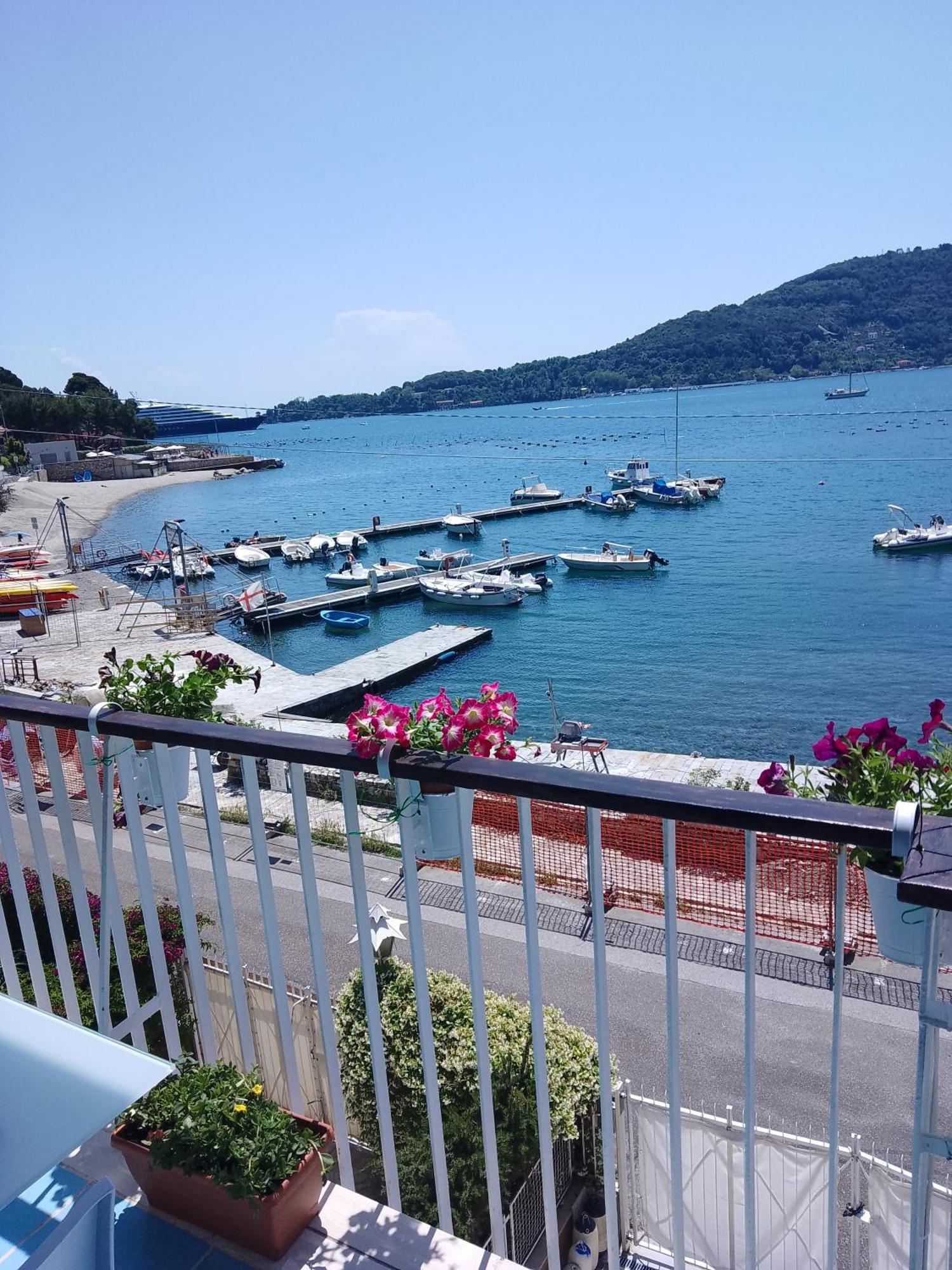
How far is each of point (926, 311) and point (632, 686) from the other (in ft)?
450

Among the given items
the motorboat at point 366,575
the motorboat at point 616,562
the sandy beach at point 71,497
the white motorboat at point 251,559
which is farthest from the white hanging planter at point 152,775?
the sandy beach at point 71,497

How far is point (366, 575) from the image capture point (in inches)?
1560

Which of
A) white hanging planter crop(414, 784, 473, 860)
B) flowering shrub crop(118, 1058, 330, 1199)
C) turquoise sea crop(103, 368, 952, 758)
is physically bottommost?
turquoise sea crop(103, 368, 952, 758)

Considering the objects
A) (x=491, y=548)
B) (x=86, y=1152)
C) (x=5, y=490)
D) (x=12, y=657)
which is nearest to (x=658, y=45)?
(x=86, y=1152)

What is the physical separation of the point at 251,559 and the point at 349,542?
17.5 ft

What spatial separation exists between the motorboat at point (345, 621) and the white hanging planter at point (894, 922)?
108 ft

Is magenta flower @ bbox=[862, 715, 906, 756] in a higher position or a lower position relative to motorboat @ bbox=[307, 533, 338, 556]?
higher

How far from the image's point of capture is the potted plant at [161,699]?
72.9 inches

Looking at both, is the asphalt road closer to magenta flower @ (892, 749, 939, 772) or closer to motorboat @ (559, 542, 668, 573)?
magenta flower @ (892, 749, 939, 772)

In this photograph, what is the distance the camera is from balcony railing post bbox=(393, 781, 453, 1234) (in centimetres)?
150

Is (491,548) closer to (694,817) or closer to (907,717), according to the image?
(907,717)

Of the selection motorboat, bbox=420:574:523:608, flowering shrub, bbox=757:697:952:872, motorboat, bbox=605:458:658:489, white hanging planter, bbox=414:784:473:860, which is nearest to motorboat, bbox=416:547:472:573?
motorboat, bbox=420:574:523:608

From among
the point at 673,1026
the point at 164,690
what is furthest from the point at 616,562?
the point at 673,1026

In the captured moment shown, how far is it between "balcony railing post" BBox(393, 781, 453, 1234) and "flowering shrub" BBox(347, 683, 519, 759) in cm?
9
